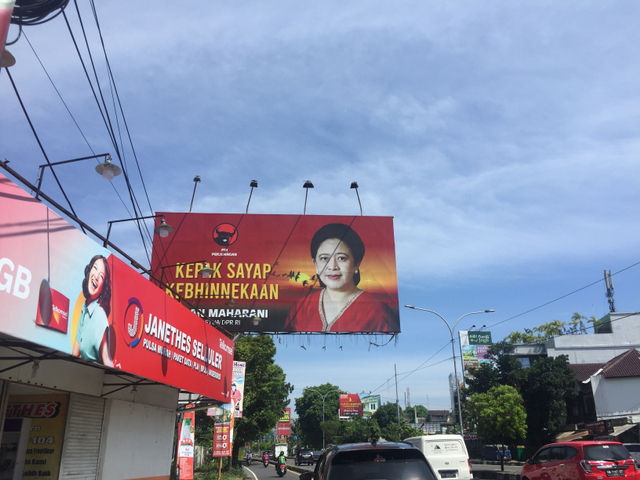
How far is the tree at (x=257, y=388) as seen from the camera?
3231 cm

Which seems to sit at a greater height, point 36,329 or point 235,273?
point 235,273

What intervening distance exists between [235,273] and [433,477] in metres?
16.2

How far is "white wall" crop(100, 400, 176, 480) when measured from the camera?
1052cm

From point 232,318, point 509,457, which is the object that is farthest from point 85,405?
point 509,457

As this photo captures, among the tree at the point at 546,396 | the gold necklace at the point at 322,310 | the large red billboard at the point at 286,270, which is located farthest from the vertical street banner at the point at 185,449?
the tree at the point at 546,396

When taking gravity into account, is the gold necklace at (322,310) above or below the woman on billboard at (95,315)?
above

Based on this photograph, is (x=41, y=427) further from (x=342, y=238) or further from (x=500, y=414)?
(x=500, y=414)

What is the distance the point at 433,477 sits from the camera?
5484 mm

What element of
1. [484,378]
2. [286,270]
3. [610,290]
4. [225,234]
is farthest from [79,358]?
[610,290]

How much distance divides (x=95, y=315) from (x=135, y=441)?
5.83 meters

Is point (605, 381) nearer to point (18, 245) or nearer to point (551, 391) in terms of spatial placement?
point (551, 391)

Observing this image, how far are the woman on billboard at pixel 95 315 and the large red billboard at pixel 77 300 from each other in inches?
0.6

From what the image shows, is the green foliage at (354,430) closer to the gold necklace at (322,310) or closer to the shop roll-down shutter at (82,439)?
the gold necklace at (322,310)

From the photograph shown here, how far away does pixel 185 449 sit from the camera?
17.0m
